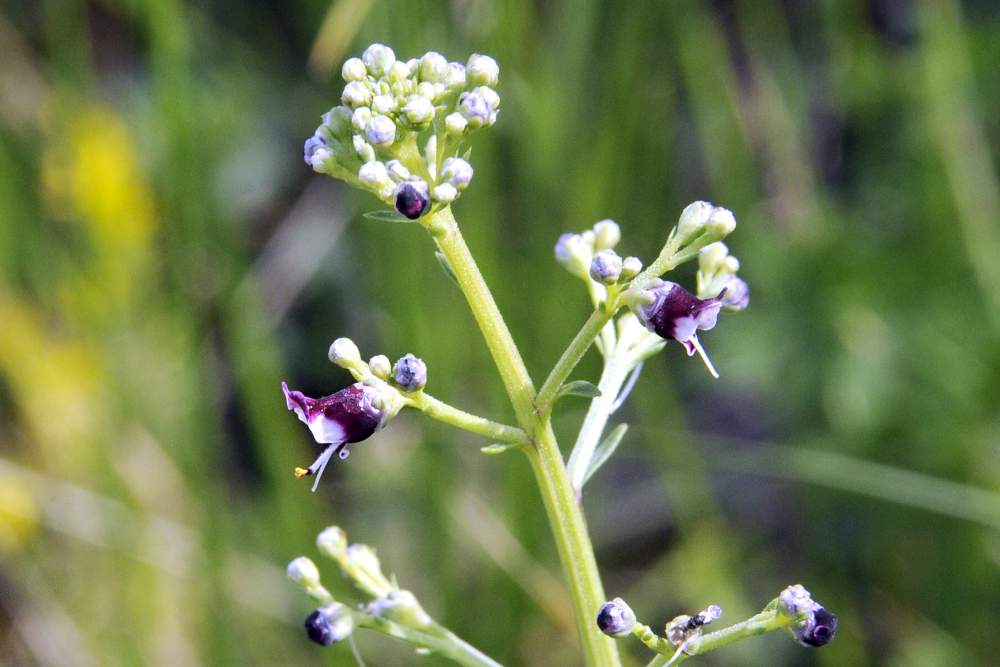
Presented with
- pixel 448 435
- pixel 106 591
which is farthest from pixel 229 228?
pixel 106 591

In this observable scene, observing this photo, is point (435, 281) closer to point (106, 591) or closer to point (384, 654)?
point (384, 654)

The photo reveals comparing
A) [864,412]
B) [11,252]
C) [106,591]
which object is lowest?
[106,591]

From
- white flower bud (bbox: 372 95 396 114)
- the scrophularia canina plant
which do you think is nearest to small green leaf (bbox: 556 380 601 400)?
the scrophularia canina plant

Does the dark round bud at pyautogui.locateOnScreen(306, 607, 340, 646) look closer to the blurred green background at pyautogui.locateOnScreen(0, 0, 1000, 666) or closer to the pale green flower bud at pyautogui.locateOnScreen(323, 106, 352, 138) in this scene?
the pale green flower bud at pyautogui.locateOnScreen(323, 106, 352, 138)

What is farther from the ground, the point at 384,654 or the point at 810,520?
the point at 810,520

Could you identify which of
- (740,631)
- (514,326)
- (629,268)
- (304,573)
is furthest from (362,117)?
(514,326)

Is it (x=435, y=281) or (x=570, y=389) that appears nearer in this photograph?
(x=570, y=389)
